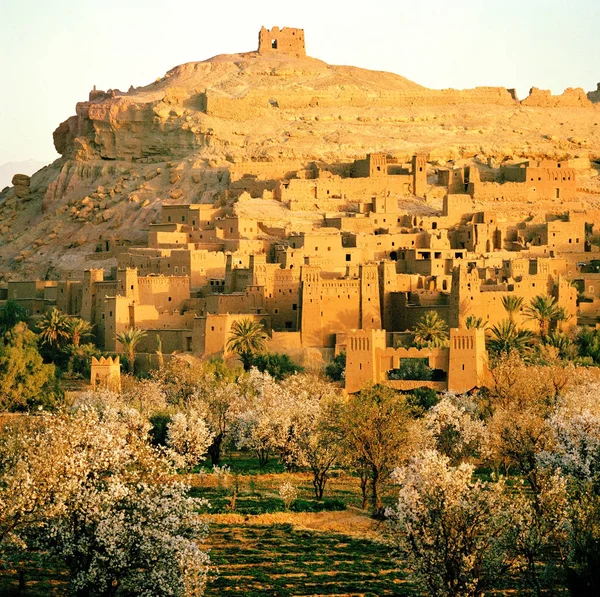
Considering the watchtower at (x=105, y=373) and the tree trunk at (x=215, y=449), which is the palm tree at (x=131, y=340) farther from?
the tree trunk at (x=215, y=449)

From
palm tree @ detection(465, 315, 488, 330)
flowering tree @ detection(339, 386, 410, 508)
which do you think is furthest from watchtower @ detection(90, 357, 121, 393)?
flowering tree @ detection(339, 386, 410, 508)

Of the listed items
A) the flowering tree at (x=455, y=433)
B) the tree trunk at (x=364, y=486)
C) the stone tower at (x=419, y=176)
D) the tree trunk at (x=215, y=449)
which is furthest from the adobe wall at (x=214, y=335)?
the stone tower at (x=419, y=176)

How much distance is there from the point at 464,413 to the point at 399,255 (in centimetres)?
1749

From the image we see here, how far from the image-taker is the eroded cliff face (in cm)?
7481

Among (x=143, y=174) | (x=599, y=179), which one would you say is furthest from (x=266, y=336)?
(x=599, y=179)

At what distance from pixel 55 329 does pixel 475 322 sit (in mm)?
16211

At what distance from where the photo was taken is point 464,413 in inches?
1831

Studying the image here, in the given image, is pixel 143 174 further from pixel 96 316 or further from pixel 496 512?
pixel 496 512

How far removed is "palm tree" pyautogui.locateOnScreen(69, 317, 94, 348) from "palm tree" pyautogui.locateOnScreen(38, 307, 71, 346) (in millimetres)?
175

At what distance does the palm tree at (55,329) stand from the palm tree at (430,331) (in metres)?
13.8

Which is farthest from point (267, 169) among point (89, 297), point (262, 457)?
point (262, 457)

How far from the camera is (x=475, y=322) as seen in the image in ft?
181

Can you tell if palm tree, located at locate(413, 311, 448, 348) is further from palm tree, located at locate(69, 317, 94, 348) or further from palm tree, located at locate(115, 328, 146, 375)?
palm tree, located at locate(69, 317, 94, 348)

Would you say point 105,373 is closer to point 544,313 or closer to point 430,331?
point 430,331
